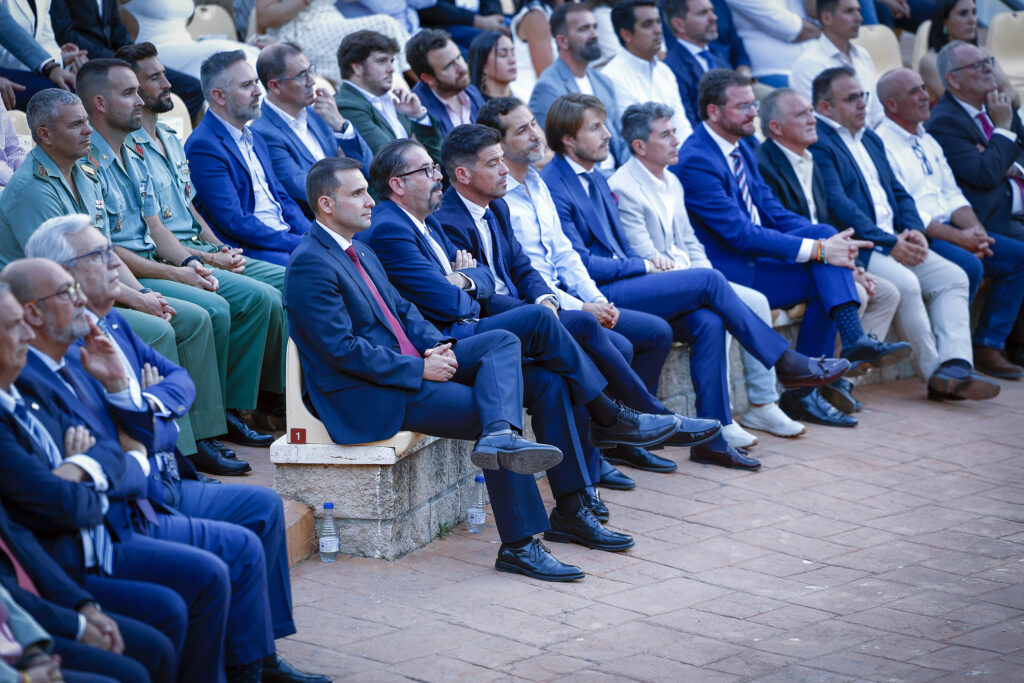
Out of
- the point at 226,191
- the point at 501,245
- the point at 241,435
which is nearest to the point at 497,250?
the point at 501,245

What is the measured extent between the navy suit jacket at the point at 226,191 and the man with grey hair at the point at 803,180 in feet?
9.77

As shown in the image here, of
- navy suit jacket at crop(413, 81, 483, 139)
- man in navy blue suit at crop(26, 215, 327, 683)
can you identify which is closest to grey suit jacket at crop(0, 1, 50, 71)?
navy suit jacket at crop(413, 81, 483, 139)

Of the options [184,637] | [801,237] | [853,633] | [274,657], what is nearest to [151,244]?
[274,657]

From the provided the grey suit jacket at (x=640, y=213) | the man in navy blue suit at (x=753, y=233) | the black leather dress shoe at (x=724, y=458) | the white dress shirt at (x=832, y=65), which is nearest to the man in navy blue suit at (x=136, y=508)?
the black leather dress shoe at (x=724, y=458)

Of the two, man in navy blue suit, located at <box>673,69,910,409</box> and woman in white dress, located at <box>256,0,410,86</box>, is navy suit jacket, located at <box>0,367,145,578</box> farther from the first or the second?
woman in white dress, located at <box>256,0,410,86</box>

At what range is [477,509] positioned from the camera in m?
5.07

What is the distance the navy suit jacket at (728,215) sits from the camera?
681cm

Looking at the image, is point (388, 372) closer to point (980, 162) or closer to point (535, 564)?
point (535, 564)

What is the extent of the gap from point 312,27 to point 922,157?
3943 mm

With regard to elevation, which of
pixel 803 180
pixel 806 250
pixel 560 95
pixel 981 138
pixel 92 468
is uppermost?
pixel 560 95

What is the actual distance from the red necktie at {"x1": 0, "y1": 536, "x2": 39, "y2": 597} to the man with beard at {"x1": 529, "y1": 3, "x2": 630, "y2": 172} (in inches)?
208

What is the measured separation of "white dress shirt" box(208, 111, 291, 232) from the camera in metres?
5.79

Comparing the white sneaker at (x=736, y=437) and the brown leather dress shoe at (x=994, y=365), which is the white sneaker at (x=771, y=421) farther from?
the brown leather dress shoe at (x=994, y=365)

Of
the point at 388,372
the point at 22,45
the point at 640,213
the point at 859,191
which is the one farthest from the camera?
the point at 859,191
